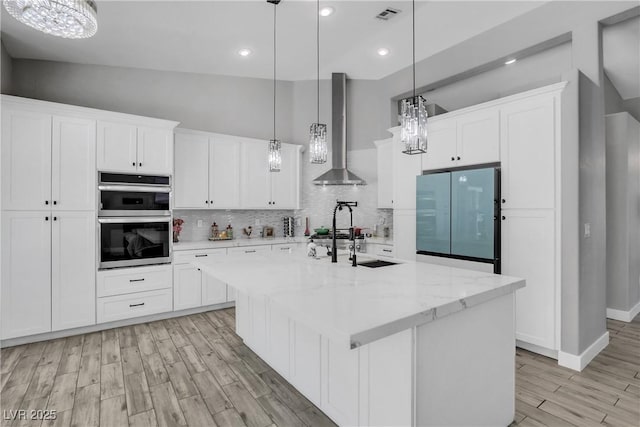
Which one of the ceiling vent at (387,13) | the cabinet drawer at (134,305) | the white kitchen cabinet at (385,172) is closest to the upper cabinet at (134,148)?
the cabinet drawer at (134,305)

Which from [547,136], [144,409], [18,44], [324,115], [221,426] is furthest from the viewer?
[324,115]

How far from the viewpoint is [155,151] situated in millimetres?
3857

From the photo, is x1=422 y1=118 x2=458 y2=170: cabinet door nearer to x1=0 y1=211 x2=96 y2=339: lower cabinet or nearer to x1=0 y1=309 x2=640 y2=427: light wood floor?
x1=0 y1=309 x2=640 y2=427: light wood floor

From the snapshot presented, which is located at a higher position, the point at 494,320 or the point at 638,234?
the point at 638,234

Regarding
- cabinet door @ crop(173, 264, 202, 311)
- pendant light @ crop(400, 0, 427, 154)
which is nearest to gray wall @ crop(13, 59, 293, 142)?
cabinet door @ crop(173, 264, 202, 311)

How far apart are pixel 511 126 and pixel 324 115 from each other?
117 inches

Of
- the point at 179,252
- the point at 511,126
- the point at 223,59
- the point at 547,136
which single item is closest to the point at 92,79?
the point at 223,59

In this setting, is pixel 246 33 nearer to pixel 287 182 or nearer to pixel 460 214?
pixel 287 182

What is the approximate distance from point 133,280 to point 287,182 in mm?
2456

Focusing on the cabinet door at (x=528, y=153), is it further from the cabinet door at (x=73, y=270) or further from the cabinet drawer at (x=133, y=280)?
the cabinet door at (x=73, y=270)

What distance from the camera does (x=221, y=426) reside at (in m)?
2.00

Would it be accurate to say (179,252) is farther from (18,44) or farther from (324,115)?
(324,115)

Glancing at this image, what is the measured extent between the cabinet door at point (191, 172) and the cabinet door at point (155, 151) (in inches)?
10.3

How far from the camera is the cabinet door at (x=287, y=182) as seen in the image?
5008 mm
